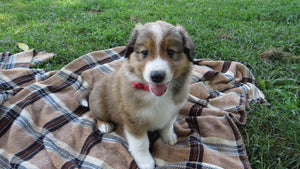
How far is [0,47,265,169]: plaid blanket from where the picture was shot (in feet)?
8.77

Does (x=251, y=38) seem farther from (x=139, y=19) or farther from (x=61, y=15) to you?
(x=61, y=15)

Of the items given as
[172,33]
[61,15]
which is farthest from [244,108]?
[61,15]

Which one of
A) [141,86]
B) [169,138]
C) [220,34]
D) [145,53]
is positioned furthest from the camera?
[220,34]

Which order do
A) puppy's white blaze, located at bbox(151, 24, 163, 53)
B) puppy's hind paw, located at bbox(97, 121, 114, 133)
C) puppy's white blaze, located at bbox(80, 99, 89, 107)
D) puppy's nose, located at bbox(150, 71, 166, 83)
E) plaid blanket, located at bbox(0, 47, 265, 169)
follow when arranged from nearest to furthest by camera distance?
puppy's nose, located at bbox(150, 71, 166, 83)
puppy's white blaze, located at bbox(151, 24, 163, 53)
plaid blanket, located at bbox(0, 47, 265, 169)
puppy's hind paw, located at bbox(97, 121, 114, 133)
puppy's white blaze, located at bbox(80, 99, 89, 107)

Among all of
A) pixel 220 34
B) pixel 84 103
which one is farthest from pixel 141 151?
pixel 220 34

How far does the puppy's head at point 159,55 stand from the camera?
2176mm

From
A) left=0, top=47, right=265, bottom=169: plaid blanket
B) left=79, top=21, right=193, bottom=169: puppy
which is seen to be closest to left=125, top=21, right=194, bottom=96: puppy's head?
left=79, top=21, right=193, bottom=169: puppy

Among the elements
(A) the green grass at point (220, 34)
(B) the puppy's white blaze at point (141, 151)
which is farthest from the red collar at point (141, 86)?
(A) the green grass at point (220, 34)

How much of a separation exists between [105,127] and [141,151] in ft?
2.58

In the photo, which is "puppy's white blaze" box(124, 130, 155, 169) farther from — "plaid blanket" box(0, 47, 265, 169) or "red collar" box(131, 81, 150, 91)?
"red collar" box(131, 81, 150, 91)

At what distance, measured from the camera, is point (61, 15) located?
6.47 meters

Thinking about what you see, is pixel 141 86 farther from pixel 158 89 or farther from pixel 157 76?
pixel 157 76

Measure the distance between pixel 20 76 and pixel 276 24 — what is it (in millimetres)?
6486

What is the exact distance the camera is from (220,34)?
5.41m
